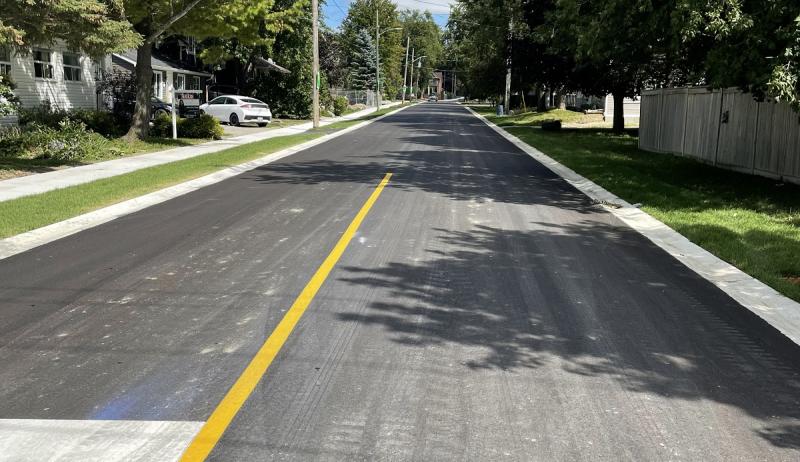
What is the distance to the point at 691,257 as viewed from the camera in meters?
7.74

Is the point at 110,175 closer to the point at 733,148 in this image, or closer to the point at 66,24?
the point at 66,24

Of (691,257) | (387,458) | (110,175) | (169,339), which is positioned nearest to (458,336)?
(387,458)

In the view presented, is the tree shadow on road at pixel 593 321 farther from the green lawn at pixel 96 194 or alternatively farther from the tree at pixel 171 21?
the tree at pixel 171 21

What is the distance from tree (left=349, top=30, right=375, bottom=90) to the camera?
86688 millimetres

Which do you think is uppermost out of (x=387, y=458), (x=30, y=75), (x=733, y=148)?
(x=30, y=75)

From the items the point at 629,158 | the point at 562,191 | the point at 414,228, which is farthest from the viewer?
the point at 629,158

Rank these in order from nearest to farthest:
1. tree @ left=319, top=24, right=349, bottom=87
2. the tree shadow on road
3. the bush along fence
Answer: the tree shadow on road, the bush along fence, tree @ left=319, top=24, right=349, bottom=87

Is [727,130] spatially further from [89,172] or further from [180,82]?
[180,82]

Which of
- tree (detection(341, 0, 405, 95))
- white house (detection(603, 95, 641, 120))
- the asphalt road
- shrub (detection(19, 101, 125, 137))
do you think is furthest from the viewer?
tree (detection(341, 0, 405, 95))

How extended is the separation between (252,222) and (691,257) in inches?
220

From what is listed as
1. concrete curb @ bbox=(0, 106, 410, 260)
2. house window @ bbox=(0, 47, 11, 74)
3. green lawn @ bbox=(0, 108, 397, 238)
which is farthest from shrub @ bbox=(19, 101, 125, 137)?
concrete curb @ bbox=(0, 106, 410, 260)

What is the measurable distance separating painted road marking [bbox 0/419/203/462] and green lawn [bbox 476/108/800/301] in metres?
5.42

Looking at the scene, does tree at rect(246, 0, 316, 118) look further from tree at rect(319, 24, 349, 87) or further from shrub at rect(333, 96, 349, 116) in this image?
tree at rect(319, 24, 349, 87)

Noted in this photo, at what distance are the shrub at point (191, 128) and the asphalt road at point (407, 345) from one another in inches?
691
